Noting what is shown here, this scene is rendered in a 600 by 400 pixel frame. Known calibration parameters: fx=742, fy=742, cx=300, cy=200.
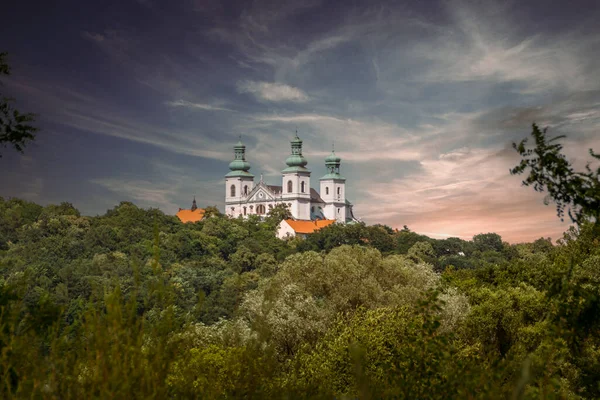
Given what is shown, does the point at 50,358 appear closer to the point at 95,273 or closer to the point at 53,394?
the point at 53,394

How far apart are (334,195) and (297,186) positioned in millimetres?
10284

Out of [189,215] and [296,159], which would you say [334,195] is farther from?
[189,215]

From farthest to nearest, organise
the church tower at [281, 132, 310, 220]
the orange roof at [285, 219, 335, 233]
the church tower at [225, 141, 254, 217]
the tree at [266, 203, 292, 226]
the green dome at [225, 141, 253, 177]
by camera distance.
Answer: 1. the green dome at [225, 141, 253, 177]
2. the church tower at [225, 141, 254, 217]
3. the church tower at [281, 132, 310, 220]
4. the tree at [266, 203, 292, 226]
5. the orange roof at [285, 219, 335, 233]

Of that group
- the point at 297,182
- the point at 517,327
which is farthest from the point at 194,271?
the point at 297,182

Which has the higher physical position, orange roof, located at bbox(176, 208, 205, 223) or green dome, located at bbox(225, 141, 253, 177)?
green dome, located at bbox(225, 141, 253, 177)

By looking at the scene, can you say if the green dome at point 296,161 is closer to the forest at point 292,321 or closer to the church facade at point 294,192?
the church facade at point 294,192

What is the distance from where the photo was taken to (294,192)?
149 meters

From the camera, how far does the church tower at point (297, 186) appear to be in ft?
484

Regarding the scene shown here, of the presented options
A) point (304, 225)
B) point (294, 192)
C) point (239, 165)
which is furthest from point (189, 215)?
point (304, 225)

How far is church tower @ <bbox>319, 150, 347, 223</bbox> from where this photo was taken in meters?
156

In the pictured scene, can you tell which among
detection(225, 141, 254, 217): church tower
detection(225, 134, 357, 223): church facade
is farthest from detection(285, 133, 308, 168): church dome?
detection(225, 141, 254, 217): church tower

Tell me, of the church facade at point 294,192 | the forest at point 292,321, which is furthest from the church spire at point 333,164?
the forest at point 292,321

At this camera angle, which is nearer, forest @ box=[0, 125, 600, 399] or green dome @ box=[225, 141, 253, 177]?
forest @ box=[0, 125, 600, 399]

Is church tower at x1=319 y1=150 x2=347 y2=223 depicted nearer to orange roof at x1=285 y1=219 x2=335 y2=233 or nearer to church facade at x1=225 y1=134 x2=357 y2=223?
church facade at x1=225 y1=134 x2=357 y2=223
